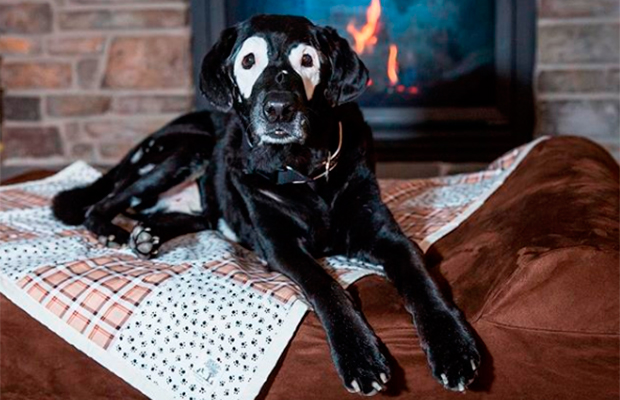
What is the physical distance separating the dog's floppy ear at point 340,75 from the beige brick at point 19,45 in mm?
1752

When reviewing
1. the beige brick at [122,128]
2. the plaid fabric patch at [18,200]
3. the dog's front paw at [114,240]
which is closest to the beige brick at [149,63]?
the beige brick at [122,128]

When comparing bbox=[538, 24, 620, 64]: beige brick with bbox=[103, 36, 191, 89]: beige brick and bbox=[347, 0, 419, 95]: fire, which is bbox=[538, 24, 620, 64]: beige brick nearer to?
bbox=[347, 0, 419, 95]: fire

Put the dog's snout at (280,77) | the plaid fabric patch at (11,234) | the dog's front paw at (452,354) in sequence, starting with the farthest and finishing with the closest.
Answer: the plaid fabric patch at (11,234) → the dog's snout at (280,77) → the dog's front paw at (452,354)

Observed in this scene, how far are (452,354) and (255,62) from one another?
0.65m

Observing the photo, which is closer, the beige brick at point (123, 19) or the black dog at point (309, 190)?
the black dog at point (309, 190)

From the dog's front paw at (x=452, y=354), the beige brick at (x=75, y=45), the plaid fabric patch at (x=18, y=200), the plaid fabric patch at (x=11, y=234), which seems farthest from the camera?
the beige brick at (x=75, y=45)

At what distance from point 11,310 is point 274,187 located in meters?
0.54

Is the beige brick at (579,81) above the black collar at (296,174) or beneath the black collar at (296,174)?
above

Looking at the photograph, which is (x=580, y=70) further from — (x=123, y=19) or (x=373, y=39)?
(x=123, y=19)

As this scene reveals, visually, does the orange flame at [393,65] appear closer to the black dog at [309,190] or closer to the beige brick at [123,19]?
the beige brick at [123,19]

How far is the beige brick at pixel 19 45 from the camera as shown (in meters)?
3.12

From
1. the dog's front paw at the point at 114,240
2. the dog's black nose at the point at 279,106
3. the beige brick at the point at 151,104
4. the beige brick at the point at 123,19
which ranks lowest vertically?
the dog's front paw at the point at 114,240

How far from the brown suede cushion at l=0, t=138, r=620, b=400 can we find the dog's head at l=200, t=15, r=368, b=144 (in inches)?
13.3

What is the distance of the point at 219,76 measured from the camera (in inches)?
66.8
